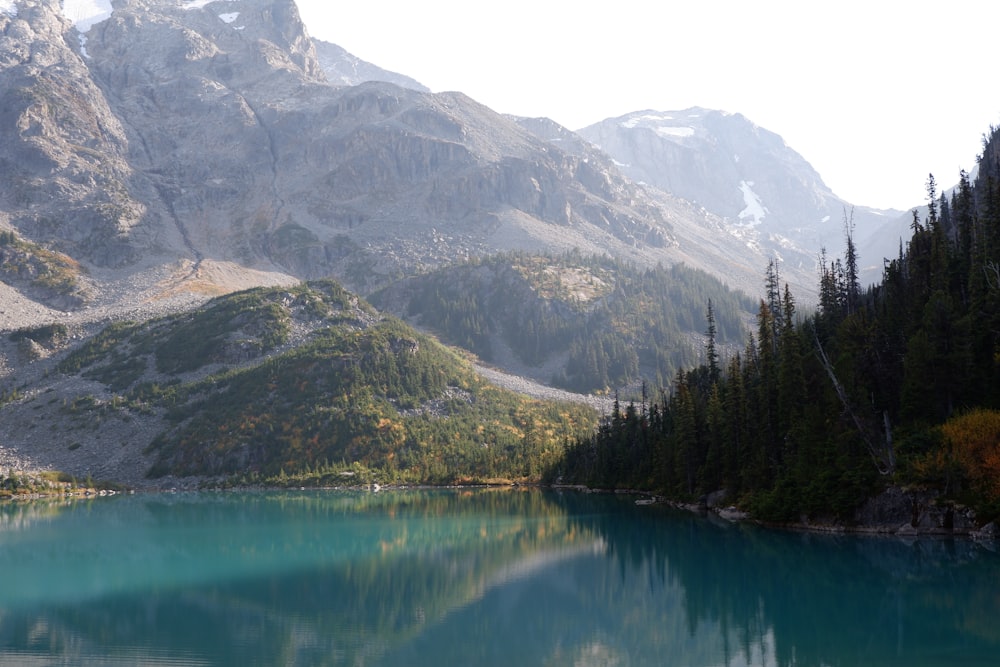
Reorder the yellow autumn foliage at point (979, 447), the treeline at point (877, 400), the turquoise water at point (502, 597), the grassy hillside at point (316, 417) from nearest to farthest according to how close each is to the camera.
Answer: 1. the turquoise water at point (502, 597)
2. the yellow autumn foliage at point (979, 447)
3. the treeline at point (877, 400)
4. the grassy hillside at point (316, 417)

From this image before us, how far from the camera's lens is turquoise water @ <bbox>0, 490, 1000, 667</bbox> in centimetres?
3450

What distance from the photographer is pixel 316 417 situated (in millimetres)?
170625

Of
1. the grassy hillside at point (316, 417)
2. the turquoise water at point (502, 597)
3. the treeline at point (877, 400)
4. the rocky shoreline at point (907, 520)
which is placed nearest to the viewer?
the turquoise water at point (502, 597)

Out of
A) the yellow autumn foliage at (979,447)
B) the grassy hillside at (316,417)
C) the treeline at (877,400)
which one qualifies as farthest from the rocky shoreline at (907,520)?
the grassy hillside at (316,417)

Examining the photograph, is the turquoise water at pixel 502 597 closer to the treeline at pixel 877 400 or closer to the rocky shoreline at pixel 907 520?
the rocky shoreline at pixel 907 520

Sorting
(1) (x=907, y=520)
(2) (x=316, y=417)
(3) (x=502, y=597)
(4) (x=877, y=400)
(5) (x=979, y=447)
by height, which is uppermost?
(2) (x=316, y=417)

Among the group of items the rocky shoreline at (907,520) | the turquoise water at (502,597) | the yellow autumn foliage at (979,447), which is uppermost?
the yellow autumn foliage at (979,447)

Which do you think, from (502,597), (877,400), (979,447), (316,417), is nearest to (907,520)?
(979,447)

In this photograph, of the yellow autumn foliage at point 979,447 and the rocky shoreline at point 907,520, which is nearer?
the yellow autumn foliage at point 979,447

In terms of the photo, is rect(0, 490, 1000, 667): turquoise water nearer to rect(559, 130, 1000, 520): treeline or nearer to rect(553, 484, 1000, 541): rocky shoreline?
rect(553, 484, 1000, 541): rocky shoreline

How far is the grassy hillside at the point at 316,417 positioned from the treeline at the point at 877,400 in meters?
73.4

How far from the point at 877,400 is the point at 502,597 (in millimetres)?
42777

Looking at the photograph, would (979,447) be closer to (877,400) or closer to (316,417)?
(877,400)

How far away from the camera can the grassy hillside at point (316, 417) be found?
16225 centimetres
